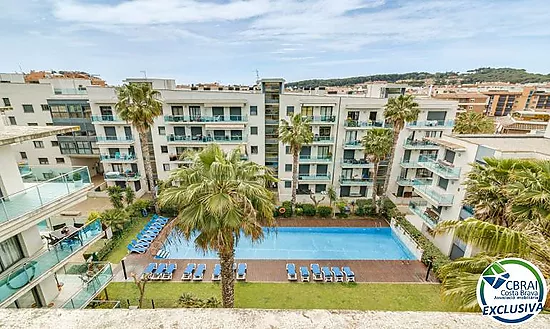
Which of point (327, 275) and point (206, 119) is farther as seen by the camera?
point (206, 119)

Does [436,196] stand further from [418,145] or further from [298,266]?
[298,266]

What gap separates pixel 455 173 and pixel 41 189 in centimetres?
2481

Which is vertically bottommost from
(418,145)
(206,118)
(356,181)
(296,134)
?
(356,181)

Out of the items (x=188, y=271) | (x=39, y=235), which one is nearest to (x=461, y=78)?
(x=188, y=271)

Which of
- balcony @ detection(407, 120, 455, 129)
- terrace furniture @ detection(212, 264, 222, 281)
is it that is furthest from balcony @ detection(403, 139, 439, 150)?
terrace furniture @ detection(212, 264, 222, 281)

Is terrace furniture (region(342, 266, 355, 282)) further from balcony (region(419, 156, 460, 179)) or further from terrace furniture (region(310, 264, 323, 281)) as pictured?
balcony (region(419, 156, 460, 179))

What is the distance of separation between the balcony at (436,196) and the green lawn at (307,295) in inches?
246

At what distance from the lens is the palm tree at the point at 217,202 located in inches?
345

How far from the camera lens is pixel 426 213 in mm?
21438

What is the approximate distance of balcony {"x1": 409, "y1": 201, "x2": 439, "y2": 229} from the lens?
2048cm

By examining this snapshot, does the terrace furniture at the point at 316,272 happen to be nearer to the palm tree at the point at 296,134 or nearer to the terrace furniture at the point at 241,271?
the terrace furniture at the point at 241,271

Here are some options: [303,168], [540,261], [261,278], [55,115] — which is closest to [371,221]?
[303,168]

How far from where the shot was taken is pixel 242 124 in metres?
28.2

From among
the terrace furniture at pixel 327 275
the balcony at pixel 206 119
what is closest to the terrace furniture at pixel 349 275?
the terrace furniture at pixel 327 275
